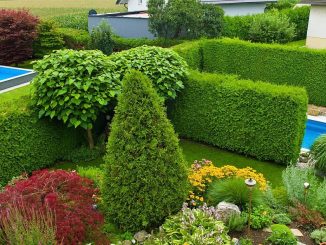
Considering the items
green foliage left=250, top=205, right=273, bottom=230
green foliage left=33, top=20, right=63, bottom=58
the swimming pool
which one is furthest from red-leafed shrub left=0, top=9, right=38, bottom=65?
green foliage left=250, top=205, right=273, bottom=230

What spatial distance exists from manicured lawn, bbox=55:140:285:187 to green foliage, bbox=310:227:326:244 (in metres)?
3.14

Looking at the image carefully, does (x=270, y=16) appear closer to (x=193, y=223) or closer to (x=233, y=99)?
(x=233, y=99)

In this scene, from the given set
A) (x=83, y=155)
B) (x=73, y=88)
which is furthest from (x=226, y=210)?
(x=83, y=155)

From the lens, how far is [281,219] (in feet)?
23.4

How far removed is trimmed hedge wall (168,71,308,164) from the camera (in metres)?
10.5

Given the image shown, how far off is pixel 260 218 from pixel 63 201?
3.33m

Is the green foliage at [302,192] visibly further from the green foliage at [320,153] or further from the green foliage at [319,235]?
the green foliage at [320,153]

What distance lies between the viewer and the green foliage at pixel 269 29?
2247cm

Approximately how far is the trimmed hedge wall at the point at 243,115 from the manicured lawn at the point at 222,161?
0.19 m

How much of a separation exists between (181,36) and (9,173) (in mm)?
12918

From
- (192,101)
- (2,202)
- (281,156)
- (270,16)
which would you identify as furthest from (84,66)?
(270,16)

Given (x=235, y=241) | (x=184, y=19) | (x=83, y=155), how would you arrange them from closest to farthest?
(x=235, y=241)
(x=83, y=155)
(x=184, y=19)

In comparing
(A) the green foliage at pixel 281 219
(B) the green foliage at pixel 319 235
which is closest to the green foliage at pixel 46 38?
(A) the green foliage at pixel 281 219

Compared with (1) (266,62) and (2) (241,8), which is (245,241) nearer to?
(1) (266,62)
